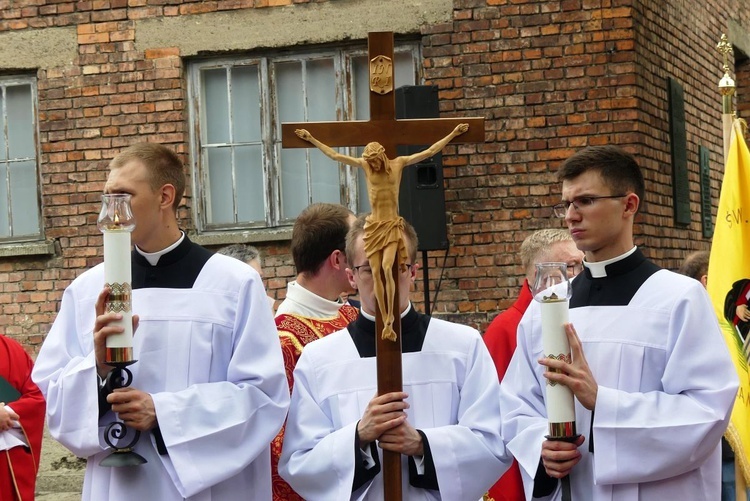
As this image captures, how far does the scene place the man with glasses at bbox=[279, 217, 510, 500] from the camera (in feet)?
13.3

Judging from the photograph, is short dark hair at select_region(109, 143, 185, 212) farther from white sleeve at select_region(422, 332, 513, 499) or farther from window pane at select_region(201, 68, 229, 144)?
window pane at select_region(201, 68, 229, 144)

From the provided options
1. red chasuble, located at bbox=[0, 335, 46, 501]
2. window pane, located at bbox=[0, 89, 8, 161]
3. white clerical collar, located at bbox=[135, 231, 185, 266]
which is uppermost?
window pane, located at bbox=[0, 89, 8, 161]

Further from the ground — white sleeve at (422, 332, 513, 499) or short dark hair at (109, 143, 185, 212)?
short dark hair at (109, 143, 185, 212)

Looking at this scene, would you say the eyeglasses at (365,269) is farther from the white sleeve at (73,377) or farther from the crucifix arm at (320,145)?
the white sleeve at (73,377)

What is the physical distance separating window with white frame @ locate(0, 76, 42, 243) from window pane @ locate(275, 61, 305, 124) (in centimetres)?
220

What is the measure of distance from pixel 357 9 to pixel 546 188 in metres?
2.16

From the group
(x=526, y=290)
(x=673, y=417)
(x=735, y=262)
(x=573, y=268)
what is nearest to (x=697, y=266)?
(x=735, y=262)

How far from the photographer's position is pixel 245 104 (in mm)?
10359

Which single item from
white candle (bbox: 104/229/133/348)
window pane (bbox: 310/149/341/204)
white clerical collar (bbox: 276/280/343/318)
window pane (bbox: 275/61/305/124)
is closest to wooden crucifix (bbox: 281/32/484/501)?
white candle (bbox: 104/229/133/348)

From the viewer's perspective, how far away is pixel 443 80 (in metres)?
9.70

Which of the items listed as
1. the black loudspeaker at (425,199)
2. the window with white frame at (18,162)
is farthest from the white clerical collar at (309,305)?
the window with white frame at (18,162)

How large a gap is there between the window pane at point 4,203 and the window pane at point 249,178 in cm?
212

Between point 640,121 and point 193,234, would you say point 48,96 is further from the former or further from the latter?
point 640,121

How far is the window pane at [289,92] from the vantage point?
33.5 ft
